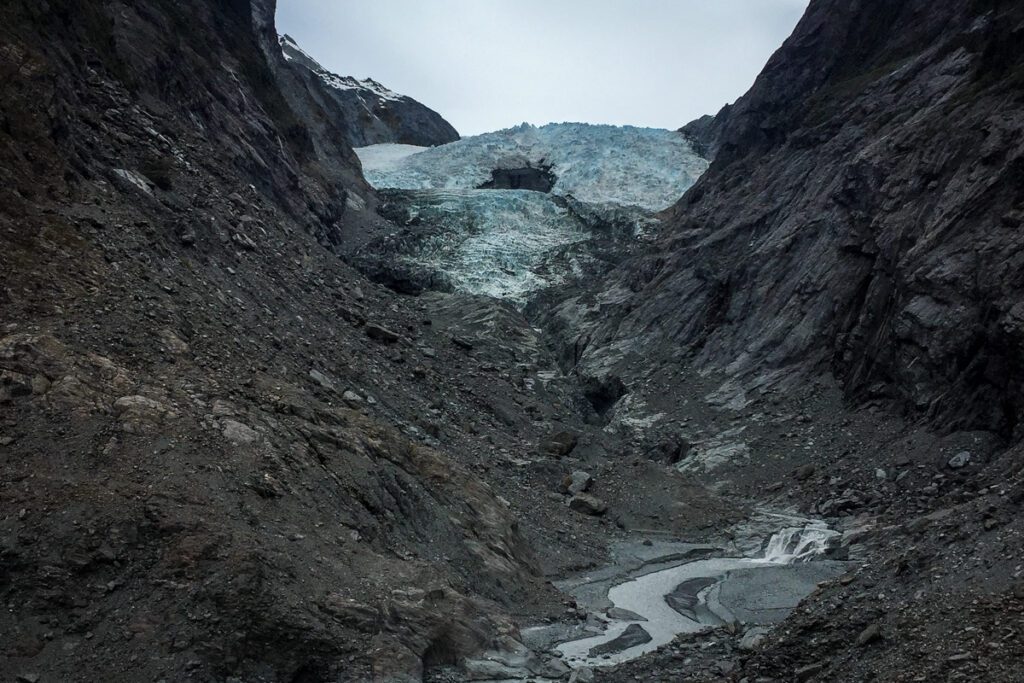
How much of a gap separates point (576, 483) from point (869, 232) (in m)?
17.7

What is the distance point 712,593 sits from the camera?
67.5 feet

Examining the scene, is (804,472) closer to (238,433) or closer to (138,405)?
(238,433)

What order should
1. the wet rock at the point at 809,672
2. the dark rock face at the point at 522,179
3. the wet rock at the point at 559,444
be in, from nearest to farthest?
the wet rock at the point at 809,672 < the wet rock at the point at 559,444 < the dark rock face at the point at 522,179

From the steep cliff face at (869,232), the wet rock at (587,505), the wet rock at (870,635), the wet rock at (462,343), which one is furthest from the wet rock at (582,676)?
the wet rock at (462,343)

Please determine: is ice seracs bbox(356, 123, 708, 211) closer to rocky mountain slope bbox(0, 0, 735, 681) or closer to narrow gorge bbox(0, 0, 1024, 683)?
narrow gorge bbox(0, 0, 1024, 683)

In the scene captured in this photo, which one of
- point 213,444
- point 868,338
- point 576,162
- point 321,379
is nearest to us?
point 213,444

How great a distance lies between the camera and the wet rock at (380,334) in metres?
30.6

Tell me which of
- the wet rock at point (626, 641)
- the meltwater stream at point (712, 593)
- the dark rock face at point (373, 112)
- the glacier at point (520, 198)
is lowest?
the meltwater stream at point (712, 593)

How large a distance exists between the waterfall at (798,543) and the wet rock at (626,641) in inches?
287

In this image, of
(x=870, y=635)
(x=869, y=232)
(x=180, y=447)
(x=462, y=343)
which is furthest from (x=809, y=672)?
(x=462, y=343)

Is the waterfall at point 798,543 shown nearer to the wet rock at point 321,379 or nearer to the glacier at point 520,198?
the wet rock at point 321,379

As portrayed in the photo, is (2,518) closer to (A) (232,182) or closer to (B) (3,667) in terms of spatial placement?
(B) (3,667)

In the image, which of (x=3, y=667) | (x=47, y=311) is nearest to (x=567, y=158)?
(x=47, y=311)

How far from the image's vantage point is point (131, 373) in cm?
1373
